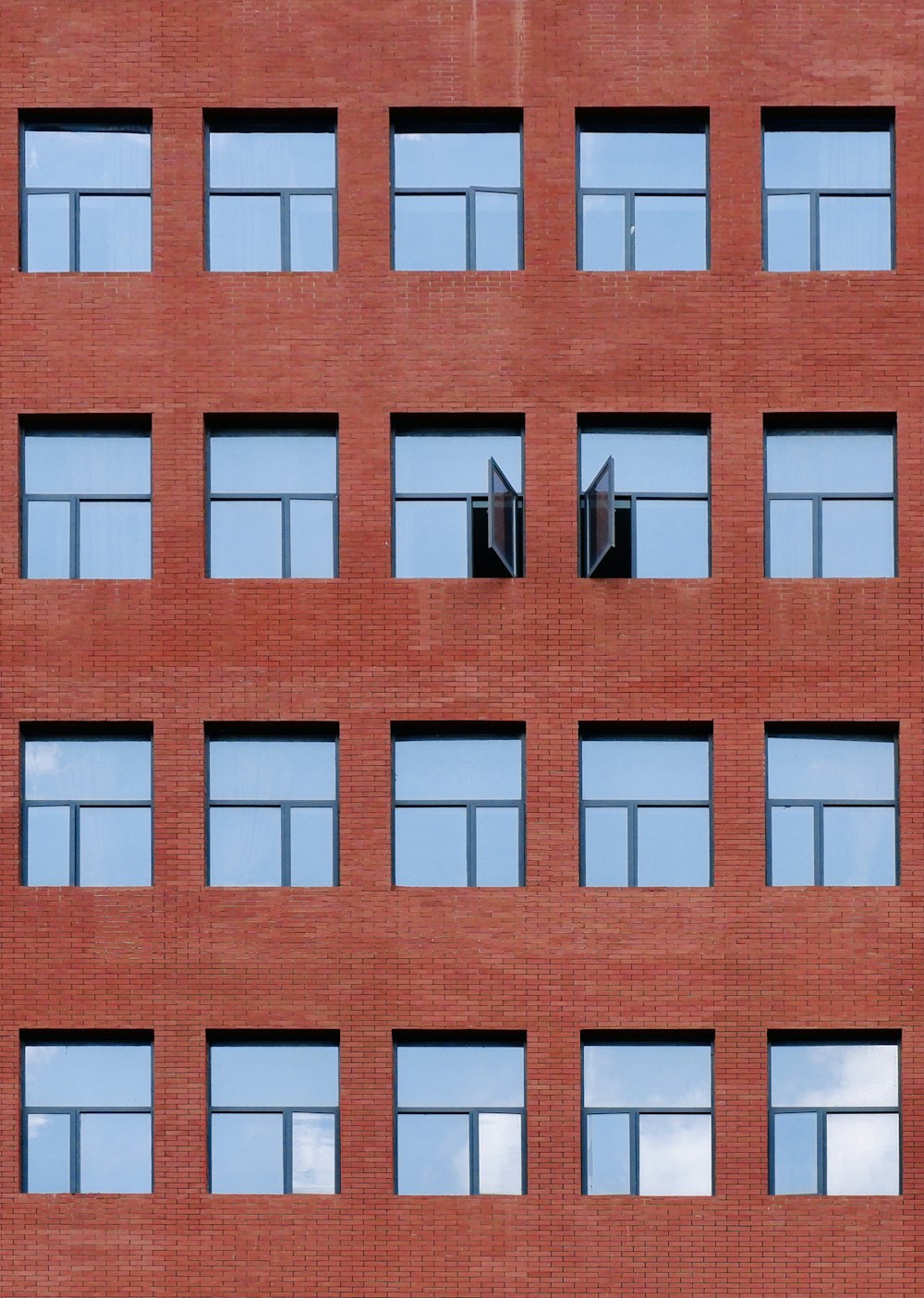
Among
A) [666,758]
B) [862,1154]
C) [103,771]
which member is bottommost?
[862,1154]

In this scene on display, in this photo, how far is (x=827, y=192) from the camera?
63.6ft

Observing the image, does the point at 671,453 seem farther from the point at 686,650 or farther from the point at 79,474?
the point at 79,474

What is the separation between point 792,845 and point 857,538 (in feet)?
11.9

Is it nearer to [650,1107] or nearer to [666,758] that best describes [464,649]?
[666,758]

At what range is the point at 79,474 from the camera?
19062mm

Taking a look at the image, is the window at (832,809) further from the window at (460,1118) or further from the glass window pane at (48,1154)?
the glass window pane at (48,1154)

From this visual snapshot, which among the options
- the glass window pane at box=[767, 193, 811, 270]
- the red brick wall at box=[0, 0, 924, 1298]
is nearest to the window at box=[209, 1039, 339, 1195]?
the red brick wall at box=[0, 0, 924, 1298]

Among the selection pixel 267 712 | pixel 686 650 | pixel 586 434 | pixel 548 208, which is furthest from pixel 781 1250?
pixel 548 208

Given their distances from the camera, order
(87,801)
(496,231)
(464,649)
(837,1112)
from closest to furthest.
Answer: (837,1112) < (464,649) < (87,801) < (496,231)

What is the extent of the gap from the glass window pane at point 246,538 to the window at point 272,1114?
5301 mm

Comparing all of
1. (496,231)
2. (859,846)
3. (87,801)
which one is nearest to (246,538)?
(87,801)

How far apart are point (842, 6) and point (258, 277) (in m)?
7.50

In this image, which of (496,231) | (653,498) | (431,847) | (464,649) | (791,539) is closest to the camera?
(464,649)

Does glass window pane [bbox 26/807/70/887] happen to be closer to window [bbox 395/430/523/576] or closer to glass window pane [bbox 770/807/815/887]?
window [bbox 395/430/523/576]
